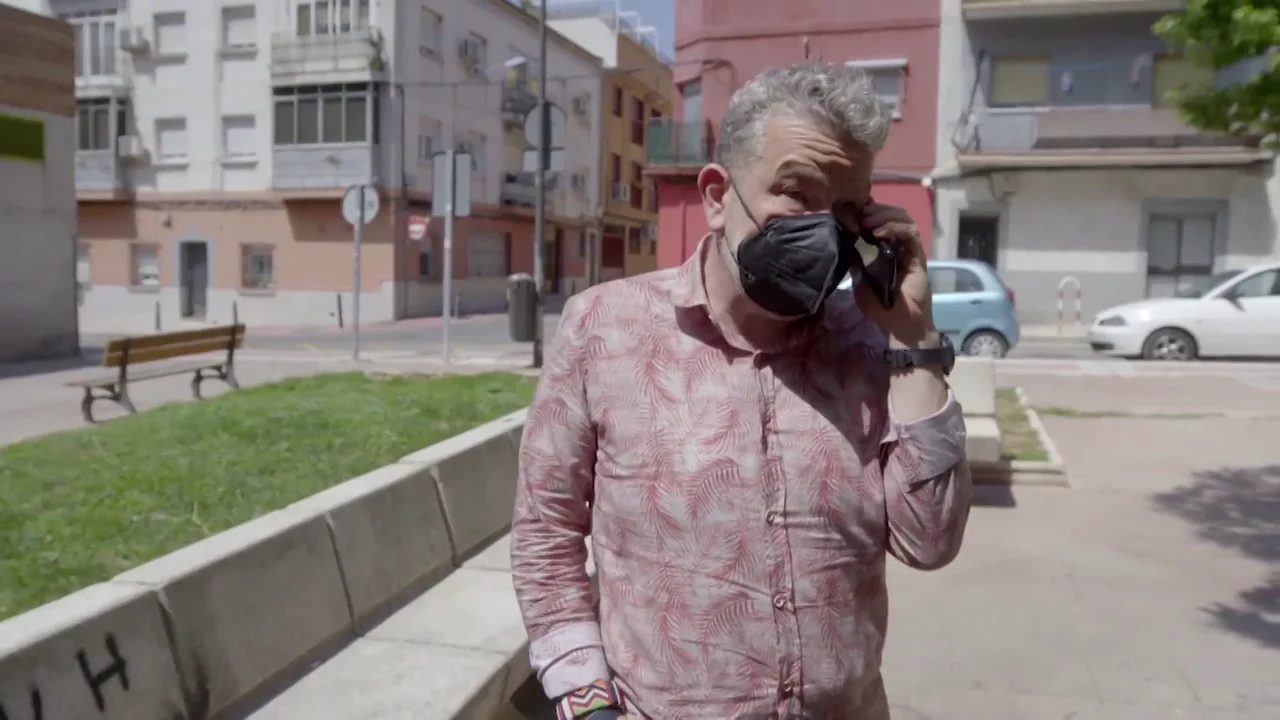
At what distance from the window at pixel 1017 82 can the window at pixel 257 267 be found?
2066 cm

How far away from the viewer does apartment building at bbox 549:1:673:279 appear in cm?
4941

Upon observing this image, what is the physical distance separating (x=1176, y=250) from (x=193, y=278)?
1060 inches

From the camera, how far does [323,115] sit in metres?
32.1

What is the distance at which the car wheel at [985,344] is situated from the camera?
1608 centimetres

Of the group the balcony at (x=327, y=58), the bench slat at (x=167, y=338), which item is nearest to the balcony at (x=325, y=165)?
the balcony at (x=327, y=58)

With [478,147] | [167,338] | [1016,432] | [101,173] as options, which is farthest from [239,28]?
[1016,432]

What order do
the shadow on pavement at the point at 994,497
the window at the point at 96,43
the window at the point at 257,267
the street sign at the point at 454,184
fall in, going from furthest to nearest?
the window at the point at 96,43
the window at the point at 257,267
the street sign at the point at 454,184
the shadow on pavement at the point at 994,497

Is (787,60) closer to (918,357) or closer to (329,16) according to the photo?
(329,16)

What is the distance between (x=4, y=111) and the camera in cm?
1630

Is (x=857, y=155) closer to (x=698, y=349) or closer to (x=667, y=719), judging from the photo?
(x=698, y=349)

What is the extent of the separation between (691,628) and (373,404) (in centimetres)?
565

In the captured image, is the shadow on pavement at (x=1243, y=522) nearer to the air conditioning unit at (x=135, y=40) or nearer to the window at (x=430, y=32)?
the window at (x=430, y=32)

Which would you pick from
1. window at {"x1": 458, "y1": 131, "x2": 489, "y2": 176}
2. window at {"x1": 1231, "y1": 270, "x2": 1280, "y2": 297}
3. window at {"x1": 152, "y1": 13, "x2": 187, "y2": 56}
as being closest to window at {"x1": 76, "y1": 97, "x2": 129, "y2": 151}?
window at {"x1": 152, "y1": 13, "x2": 187, "y2": 56}

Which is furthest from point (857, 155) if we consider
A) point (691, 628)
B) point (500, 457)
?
point (500, 457)
